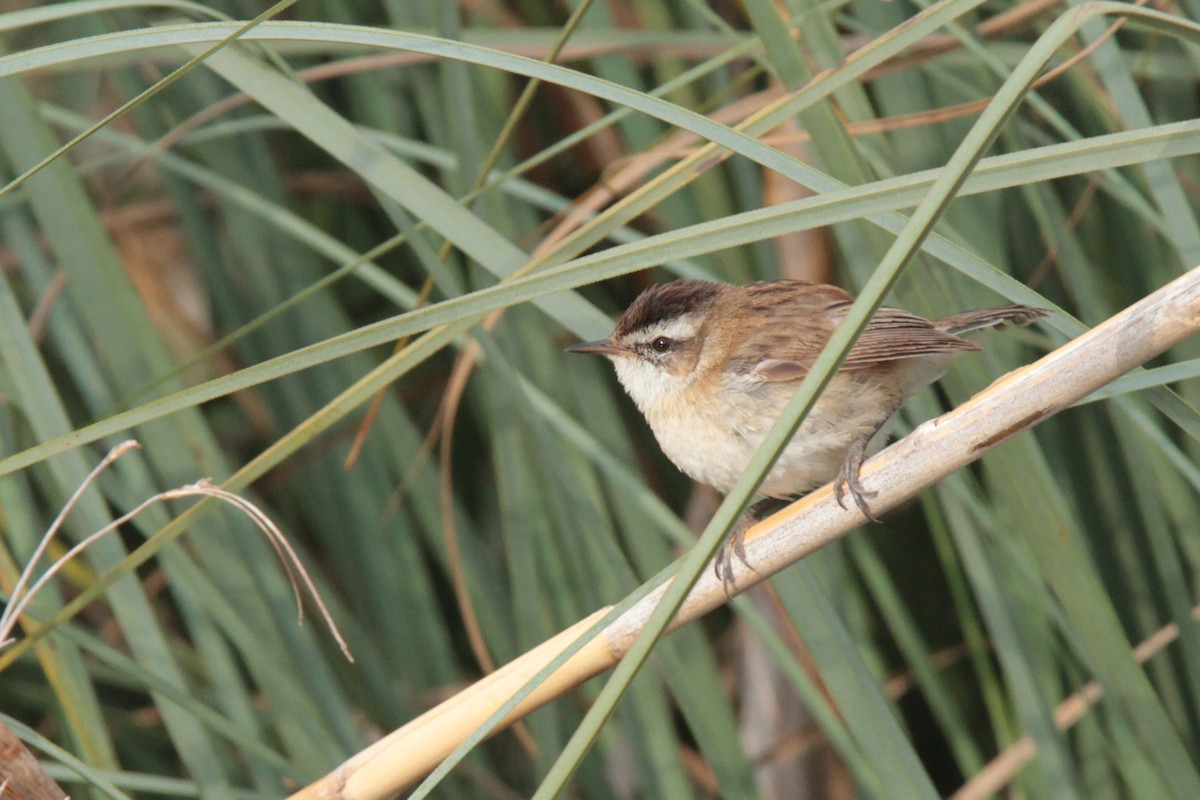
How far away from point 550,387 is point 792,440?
0.59 meters

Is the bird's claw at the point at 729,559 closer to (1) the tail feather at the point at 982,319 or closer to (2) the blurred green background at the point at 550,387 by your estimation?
(2) the blurred green background at the point at 550,387

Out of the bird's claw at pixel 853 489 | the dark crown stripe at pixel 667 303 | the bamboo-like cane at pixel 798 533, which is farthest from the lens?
the dark crown stripe at pixel 667 303

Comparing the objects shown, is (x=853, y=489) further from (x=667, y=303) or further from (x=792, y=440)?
(x=667, y=303)

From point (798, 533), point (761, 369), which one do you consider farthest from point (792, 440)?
point (798, 533)

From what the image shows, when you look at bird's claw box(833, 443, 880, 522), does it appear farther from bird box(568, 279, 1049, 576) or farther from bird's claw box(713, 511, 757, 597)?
bird's claw box(713, 511, 757, 597)

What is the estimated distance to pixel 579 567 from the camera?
222cm

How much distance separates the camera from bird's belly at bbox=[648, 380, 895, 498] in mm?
2133

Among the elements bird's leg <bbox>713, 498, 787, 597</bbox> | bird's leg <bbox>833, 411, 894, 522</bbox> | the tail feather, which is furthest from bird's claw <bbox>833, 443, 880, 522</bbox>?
the tail feather

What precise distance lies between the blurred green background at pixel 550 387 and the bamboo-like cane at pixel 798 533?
0.12 meters

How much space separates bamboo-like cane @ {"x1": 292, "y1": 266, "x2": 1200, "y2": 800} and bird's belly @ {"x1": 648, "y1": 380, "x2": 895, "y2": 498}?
1.42ft

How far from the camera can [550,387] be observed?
2508mm

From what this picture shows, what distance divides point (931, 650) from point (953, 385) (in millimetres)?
869

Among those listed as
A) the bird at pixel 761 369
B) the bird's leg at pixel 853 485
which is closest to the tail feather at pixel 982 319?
the bird at pixel 761 369

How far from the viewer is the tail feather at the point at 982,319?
1.86 meters
